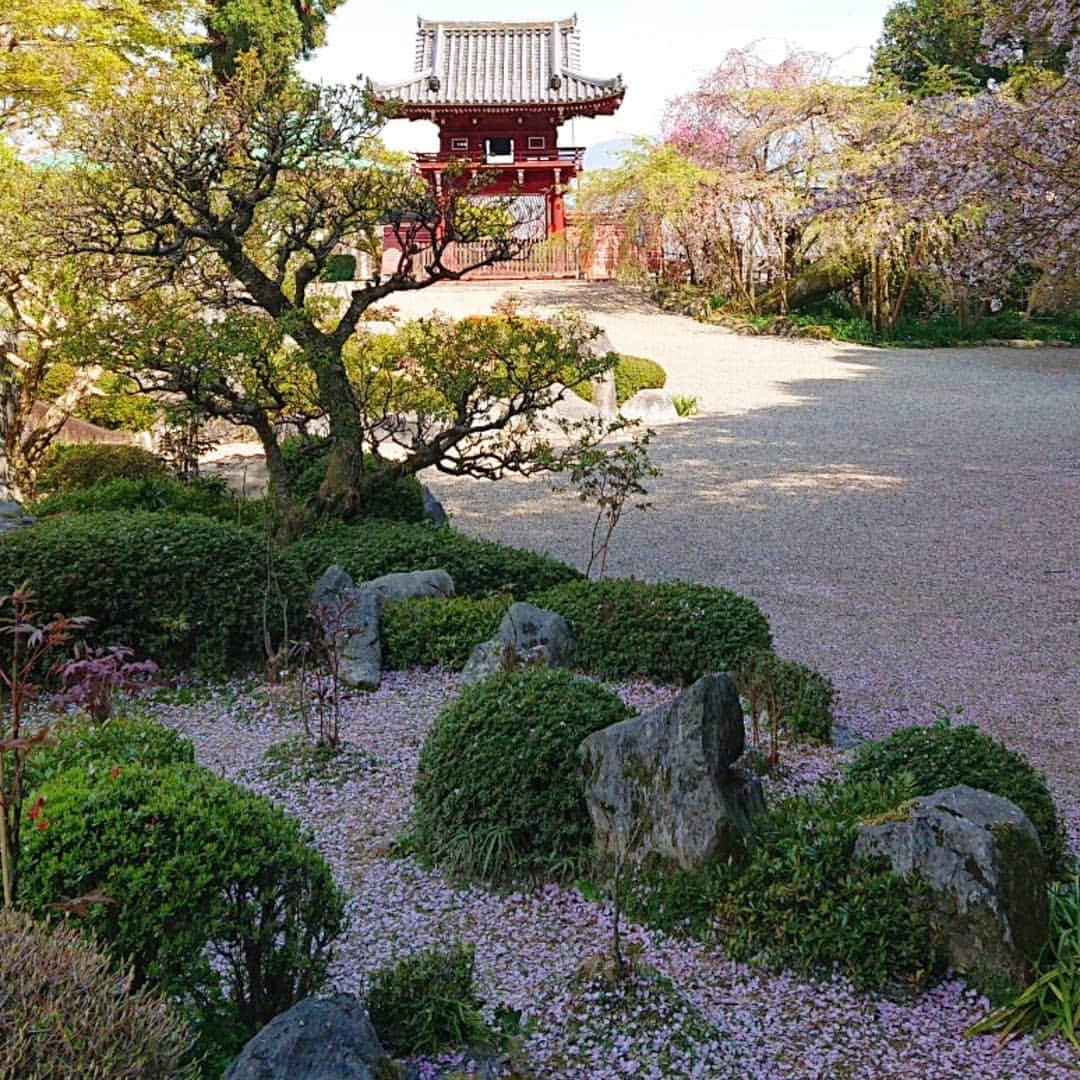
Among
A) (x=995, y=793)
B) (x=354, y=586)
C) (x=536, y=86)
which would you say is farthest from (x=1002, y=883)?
(x=536, y=86)

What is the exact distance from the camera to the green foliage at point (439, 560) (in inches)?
277

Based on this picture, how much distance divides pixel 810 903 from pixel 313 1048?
1.62 m

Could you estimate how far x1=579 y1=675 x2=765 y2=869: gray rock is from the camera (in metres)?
3.70

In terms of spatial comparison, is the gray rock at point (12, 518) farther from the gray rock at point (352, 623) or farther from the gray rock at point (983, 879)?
the gray rock at point (983, 879)

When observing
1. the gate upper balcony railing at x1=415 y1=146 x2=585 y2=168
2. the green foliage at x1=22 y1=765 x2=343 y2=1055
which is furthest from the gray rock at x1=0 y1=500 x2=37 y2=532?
the gate upper balcony railing at x1=415 y1=146 x2=585 y2=168

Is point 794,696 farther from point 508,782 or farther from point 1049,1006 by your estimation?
point 1049,1006

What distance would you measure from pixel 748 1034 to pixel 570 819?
1081mm

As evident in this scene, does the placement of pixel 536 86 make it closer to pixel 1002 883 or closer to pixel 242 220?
pixel 242 220

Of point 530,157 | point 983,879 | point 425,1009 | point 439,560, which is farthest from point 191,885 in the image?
point 530,157

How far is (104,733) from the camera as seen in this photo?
3600 mm

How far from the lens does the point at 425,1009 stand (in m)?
2.94

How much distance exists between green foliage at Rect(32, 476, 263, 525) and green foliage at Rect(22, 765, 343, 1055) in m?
5.49

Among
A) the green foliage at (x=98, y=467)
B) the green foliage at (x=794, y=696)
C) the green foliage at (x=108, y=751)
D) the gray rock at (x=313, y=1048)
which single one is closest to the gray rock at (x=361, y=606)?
the green foliage at (x=108, y=751)

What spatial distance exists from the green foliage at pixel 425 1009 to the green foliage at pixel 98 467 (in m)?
7.28
